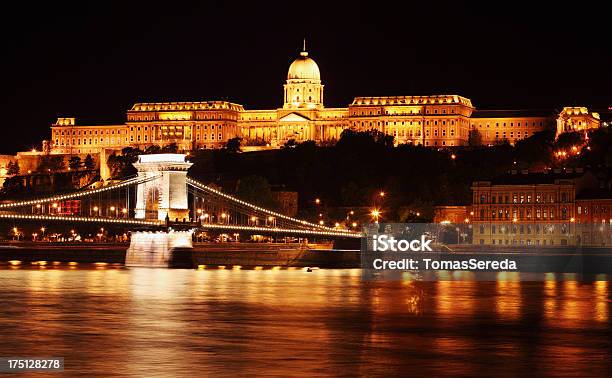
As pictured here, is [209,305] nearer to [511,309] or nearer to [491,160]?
[511,309]

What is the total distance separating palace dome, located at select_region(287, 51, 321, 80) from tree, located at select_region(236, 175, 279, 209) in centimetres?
4400

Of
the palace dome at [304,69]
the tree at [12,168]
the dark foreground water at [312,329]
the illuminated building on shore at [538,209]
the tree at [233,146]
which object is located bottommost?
the dark foreground water at [312,329]

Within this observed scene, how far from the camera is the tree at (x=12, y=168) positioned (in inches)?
4929

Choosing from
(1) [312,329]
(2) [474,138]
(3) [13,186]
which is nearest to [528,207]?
(1) [312,329]

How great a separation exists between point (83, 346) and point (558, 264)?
3660cm

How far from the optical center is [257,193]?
270ft

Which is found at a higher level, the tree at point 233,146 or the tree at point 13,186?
the tree at point 233,146

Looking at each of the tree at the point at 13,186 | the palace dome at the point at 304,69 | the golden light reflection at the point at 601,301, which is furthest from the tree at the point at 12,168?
the golden light reflection at the point at 601,301

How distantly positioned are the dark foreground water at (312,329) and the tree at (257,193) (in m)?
43.6

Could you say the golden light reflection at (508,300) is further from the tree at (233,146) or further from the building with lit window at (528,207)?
the tree at (233,146)

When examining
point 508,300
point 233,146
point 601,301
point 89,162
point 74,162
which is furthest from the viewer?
point 89,162

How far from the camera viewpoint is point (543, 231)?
2621 inches

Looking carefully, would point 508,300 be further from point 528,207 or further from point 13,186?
point 13,186

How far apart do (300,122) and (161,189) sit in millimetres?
68760
